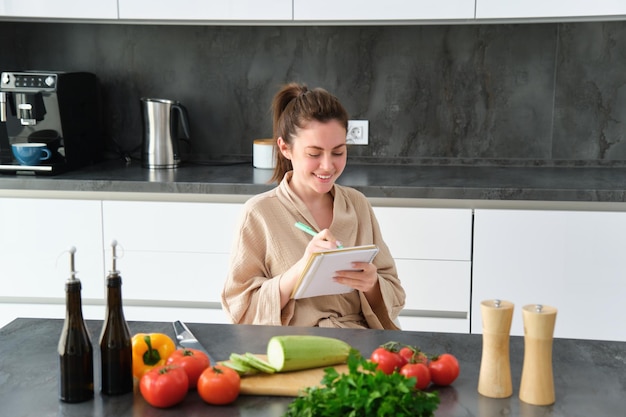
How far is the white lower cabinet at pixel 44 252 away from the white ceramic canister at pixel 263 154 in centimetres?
73

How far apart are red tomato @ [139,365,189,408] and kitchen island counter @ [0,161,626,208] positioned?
5.50ft

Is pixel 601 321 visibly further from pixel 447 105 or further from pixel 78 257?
pixel 78 257

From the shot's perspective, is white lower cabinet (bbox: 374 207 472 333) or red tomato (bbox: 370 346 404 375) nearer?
red tomato (bbox: 370 346 404 375)

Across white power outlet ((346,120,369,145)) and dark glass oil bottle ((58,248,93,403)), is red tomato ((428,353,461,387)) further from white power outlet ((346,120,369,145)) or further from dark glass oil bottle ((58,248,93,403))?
white power outlet ((346,120,369,145))

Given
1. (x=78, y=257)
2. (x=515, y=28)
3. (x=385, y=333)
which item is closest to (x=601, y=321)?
(x=515, y=28)

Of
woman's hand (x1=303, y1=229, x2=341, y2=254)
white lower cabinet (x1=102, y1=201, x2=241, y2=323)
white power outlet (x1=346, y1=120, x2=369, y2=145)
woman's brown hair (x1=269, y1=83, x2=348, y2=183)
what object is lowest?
white lower cabinet (x1=102, y1=201, x2=241, y2=323)

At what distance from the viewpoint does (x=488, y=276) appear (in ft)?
9.80

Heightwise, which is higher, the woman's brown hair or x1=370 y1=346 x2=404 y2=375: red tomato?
the woman's brown hair

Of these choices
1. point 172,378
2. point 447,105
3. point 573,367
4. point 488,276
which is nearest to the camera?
point 172,378

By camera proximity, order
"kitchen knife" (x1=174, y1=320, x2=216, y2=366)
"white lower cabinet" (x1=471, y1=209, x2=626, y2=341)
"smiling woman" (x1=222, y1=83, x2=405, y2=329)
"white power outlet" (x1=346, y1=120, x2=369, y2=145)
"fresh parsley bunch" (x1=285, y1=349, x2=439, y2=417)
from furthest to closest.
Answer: "white power outlet" (x1=346, y1=120, x2=369, y2=145), "white lower cabinet" (x1=471, y1=209, x2=626, y2=341), "smiling woman" (x1=222, y1=83, x2=405, y2=329), "kitchen knife" (x1=174, y1=320, x2=216, y2=366), "fresh parsley bunch" (x1=285, y1=349, x2=439, y2=417)

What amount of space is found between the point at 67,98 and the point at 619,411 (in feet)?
8.59

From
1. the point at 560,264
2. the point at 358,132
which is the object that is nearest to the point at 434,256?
the point at 560,264

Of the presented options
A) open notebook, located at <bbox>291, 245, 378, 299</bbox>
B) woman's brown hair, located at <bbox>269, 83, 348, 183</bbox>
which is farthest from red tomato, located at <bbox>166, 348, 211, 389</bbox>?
woman's brown hair, located at <bbox>269, 83, 348, 183</bbox>

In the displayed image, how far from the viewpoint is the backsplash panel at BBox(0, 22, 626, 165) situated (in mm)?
3523
